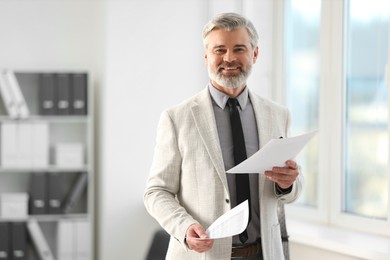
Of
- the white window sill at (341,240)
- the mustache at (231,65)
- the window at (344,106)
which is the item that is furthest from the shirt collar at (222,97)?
the window at (344,106)

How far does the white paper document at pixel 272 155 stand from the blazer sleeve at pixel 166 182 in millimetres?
256

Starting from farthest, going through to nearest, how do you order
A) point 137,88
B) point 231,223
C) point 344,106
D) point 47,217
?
point 47,217 < point 137,88 < point 344,106 < point 231,223

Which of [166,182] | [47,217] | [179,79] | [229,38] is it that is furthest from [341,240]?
[47,217]

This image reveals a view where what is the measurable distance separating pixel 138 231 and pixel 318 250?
1.92 m

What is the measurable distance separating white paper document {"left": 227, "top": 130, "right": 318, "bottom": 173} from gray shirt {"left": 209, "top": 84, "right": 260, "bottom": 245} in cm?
14

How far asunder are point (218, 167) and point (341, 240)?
1.47 meters

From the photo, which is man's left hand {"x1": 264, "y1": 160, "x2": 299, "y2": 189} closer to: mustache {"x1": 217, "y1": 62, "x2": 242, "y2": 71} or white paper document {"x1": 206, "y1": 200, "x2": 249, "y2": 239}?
white paper document {"x1": 206, "y1": 200, "x2": 249, "y2": 239}

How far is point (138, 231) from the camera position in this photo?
514cm

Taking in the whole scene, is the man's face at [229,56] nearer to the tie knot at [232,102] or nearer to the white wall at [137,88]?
the tie knot at [232,102]

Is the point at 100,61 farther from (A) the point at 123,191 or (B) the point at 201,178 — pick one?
(B) the point at 201,178

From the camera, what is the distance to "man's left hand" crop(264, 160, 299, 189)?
2.18m

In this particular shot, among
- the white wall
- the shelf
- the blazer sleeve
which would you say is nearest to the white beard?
the blazer sleeve

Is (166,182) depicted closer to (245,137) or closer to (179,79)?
(245,137)

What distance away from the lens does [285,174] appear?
220 cm
